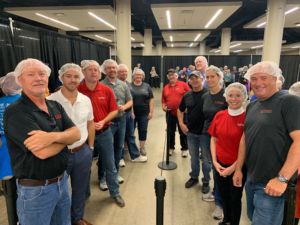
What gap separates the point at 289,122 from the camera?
133 cm

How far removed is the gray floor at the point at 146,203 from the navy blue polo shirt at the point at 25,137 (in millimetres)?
1208

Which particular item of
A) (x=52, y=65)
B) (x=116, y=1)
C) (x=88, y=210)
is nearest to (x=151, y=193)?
(x=88, y=210)

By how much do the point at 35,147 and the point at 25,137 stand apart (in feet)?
0.26

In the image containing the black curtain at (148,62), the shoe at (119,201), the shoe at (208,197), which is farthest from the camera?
the black curtain at (148,62)

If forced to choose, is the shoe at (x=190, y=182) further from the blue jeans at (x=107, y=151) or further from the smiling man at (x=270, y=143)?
the smiling man at (x=270, y=143)

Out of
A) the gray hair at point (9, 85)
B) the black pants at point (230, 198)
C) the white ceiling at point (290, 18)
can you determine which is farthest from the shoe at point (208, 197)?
the white ceiling at point (290, 18)

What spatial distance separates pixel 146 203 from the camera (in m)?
2.59

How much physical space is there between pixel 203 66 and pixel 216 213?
203 cm

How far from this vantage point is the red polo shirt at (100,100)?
2.35 m

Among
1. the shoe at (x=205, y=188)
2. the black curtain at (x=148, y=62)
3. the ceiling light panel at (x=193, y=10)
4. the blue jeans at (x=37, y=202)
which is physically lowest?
the shoe at (x=205, y=188)

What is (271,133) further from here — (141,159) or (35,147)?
(141,159)

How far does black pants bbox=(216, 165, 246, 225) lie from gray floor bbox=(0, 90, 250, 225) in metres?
0.33

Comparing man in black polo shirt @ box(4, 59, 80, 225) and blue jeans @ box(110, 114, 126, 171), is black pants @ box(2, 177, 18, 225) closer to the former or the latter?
man in black polo shirt @ box(4, 59, 80, 225)

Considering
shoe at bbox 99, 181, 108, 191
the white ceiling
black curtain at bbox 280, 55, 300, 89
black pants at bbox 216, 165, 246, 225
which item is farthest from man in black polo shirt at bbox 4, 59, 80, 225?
black curtain at bbox 280, 55, 300, 89
